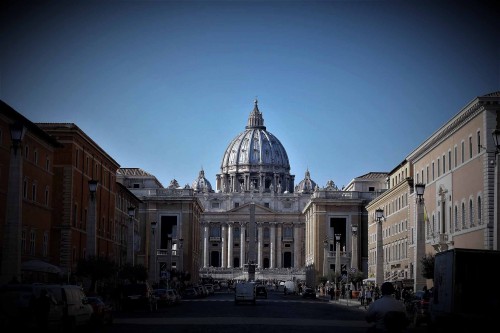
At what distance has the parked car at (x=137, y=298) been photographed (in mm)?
54594

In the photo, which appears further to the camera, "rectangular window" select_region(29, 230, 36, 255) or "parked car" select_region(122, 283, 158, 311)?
"rectangular window" select_region(29, 230, 36, 255)

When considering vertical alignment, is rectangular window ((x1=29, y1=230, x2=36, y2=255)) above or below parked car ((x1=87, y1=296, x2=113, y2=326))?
above

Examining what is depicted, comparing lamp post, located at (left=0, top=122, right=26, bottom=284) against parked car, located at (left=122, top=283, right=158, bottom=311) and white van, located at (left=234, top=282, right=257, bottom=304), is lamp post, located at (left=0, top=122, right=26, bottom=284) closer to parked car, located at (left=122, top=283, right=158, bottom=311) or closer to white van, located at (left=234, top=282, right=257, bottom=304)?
parked car, located at (left=122, top=283, right=158, bottom=311)

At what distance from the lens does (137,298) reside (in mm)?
54688

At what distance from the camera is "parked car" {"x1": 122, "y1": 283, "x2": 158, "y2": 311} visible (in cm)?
5459

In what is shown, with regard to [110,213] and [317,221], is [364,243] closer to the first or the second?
[317,221]

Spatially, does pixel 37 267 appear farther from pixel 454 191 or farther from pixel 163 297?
pixel 454 191

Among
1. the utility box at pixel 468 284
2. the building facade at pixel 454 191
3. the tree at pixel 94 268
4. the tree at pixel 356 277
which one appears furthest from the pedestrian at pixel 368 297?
the utility box at pixel 468 284

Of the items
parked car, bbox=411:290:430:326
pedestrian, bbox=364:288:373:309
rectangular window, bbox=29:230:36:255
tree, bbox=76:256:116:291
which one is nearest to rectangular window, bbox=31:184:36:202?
rectangular window, bbox=29:230:36:255

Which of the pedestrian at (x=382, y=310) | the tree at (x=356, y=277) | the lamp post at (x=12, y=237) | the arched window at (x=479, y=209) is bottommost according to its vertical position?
the pedestrian at (x=382, y=310)

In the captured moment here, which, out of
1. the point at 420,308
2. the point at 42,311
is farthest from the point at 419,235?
the point at 42,311

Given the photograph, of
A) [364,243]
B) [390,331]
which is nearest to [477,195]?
[390,331]

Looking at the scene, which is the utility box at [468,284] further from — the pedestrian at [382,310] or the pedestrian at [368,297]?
the pedestrian at [368,297]

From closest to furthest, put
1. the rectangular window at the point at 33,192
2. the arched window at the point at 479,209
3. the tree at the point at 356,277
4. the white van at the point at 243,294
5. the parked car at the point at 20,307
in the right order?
the parked car at the point at 20,307 < the arched window at the point at 479,209 < the rectangular window at the point at 33,192 < the white van at the point at 243,294 < the tree at the point at 356,277
